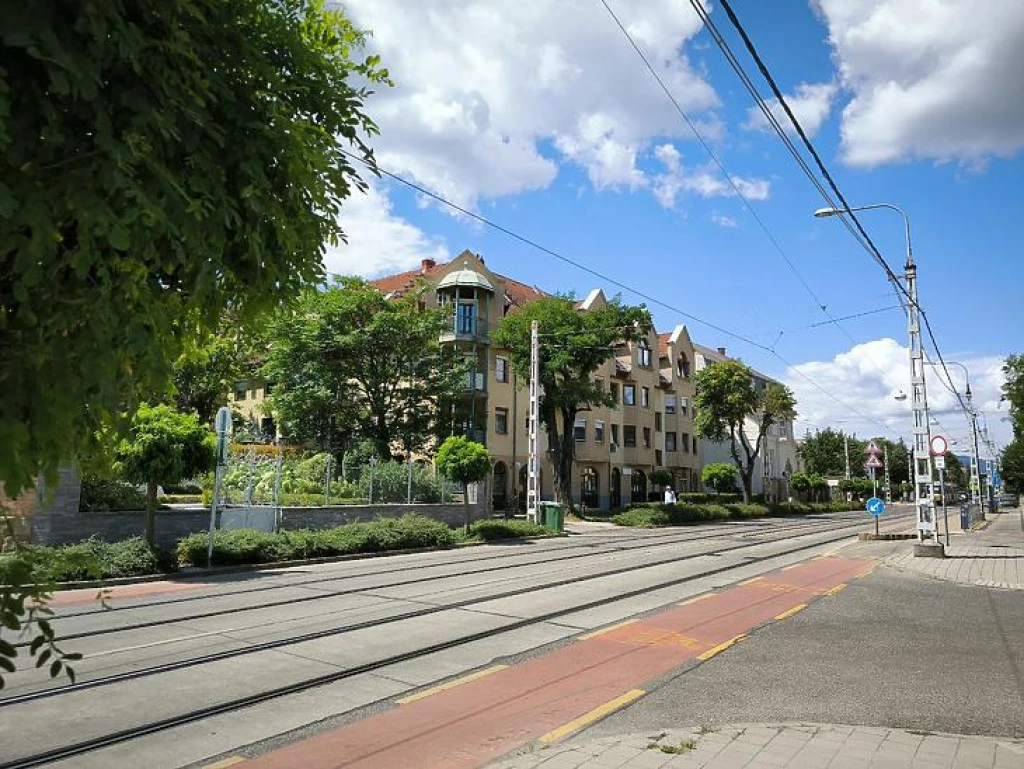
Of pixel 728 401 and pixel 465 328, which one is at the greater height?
pixel 465 328

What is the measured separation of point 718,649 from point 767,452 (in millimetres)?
73399

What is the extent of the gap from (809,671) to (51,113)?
7811mm

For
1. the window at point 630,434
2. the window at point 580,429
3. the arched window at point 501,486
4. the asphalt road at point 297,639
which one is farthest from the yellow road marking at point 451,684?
the window at point 630,434

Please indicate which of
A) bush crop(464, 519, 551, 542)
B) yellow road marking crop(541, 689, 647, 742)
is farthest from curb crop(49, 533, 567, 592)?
yellow road marking crop(541, 689, 647, 742)

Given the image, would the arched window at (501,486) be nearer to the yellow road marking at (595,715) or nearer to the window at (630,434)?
the window at (630,434)

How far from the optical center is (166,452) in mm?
15375

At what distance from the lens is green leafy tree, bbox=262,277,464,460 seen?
35188 mm

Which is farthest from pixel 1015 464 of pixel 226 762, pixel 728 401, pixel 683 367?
pixel 226 762

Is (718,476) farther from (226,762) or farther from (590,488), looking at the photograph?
(226,762)

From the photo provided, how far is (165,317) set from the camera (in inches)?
99.3

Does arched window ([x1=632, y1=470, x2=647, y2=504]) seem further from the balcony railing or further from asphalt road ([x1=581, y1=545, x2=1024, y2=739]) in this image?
asphalt road ([x1=581, y1=545, x2=1024, y2=739])

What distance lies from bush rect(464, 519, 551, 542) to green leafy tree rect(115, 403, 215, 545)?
34.1 ft

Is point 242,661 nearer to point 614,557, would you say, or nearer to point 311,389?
→ point 614,557

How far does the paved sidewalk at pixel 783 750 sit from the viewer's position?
4.77m
